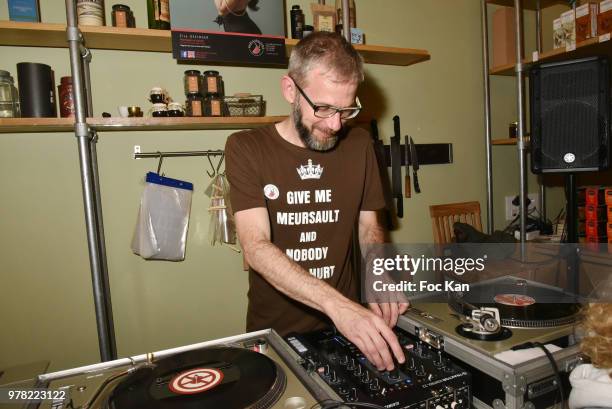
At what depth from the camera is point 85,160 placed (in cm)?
151

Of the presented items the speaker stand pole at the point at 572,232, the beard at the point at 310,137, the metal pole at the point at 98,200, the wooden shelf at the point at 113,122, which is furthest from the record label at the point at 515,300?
the metal pole at the point at 98,200

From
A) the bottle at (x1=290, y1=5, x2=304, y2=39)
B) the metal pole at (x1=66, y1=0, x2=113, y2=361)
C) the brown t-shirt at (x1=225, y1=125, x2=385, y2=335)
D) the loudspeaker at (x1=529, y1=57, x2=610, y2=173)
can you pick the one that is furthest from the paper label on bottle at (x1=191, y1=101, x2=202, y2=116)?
the loudspeaker at (x1=529, y1=57, x2=610, y2=173)

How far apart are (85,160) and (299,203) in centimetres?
→ 86

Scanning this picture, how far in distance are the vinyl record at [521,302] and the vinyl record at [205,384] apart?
465 millimetres

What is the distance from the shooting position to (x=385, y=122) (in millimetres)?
2428

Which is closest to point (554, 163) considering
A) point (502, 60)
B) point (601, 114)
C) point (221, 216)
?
point (601, 114)

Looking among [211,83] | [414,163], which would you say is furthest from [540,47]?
[211,83]

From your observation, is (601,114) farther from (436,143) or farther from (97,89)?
(97,89)

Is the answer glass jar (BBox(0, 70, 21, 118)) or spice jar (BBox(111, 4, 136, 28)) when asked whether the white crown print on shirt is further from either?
glass jar (BBox(0, 70, 21, 118))

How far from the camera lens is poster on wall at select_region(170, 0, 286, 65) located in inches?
68.8

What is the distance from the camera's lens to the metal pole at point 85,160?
4.89ft

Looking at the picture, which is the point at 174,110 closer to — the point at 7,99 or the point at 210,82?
the point at 210,82

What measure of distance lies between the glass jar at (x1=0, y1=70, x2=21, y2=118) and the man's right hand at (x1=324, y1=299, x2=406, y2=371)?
1.51 m

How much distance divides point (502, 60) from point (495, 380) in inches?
96.9
